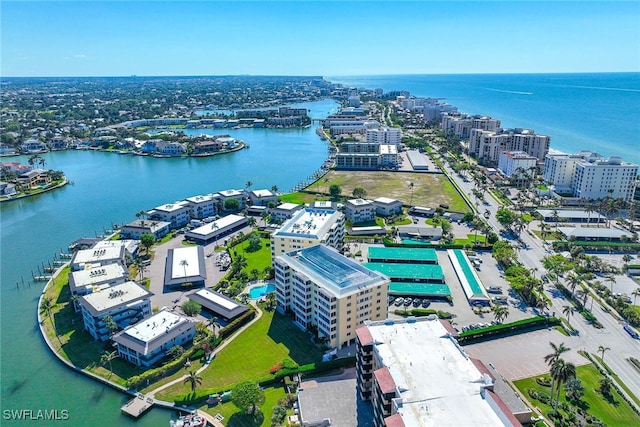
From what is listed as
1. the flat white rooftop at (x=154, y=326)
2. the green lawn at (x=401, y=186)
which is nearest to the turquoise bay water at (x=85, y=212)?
the flat white rooftop at (x=154, y=326)

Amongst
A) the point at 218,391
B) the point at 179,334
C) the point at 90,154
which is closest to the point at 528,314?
the point at 218,391

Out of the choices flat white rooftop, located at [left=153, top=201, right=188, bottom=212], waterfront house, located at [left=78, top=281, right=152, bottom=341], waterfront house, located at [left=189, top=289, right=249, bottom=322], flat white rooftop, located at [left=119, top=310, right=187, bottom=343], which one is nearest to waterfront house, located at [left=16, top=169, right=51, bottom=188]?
flat white rooftop, located at [left=153, top=201, right=188, bottom=212]

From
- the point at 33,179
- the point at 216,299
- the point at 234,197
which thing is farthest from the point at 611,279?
the point at 33,179

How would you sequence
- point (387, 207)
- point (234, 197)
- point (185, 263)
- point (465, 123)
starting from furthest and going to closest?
point (465, 123) → point (234, 197) → point (387, 207) → point (185, 263)

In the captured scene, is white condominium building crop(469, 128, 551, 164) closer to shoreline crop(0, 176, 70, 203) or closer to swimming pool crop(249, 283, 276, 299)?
swimming pool crop(249, 283, 276, 299)

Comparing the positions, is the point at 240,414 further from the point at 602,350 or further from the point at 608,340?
the point at 608,340

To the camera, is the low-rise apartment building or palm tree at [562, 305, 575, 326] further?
palm tree at [562, 305, 575, 326]

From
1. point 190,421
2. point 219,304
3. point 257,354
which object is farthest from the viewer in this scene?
point 219,304
